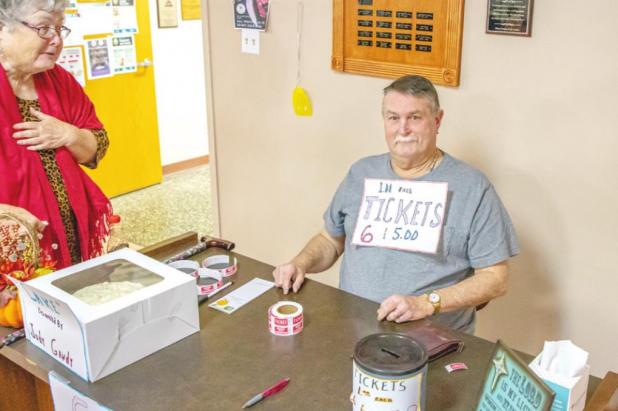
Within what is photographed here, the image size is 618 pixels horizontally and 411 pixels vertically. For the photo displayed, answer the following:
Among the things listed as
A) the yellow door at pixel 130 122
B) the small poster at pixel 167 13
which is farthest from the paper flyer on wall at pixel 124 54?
the small poster at pixel 167 13

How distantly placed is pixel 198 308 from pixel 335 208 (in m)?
0.63

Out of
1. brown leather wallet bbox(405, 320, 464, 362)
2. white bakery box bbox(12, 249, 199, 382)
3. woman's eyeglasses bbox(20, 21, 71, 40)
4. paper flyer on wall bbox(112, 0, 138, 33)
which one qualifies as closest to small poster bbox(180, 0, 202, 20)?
paper flyer on wall bbox(112, 0, 138, 33)

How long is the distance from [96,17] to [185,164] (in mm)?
1553

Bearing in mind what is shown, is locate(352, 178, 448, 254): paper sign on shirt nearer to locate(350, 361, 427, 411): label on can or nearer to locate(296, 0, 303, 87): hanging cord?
locate(350, 361, 427, 411): label on can

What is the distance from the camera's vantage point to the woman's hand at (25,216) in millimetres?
1719

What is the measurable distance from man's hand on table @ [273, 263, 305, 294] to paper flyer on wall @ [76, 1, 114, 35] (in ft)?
11.2

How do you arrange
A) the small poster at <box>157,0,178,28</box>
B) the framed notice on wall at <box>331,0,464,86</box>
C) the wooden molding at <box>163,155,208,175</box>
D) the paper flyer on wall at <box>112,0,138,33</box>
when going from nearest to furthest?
the framed notice on wall at <box>331,0,464,86</box> → the paper flyer on wall at <box>112,0,138,33</box> → the small poster at <box>157,0,178,28</box> → the wooden molding at <box>163,155,208,175</box>

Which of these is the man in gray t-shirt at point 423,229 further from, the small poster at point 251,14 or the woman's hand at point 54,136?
the small poster at point 251,14

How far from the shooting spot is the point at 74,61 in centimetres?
452

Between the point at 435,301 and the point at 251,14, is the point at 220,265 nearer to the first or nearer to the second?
the point at 435,301

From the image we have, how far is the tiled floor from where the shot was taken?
443cm

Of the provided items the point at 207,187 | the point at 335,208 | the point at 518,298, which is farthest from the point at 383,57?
the point at 207,187

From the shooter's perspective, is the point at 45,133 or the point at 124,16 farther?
the point at 124,16

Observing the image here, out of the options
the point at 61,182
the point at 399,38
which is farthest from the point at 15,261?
the point at 399,38
